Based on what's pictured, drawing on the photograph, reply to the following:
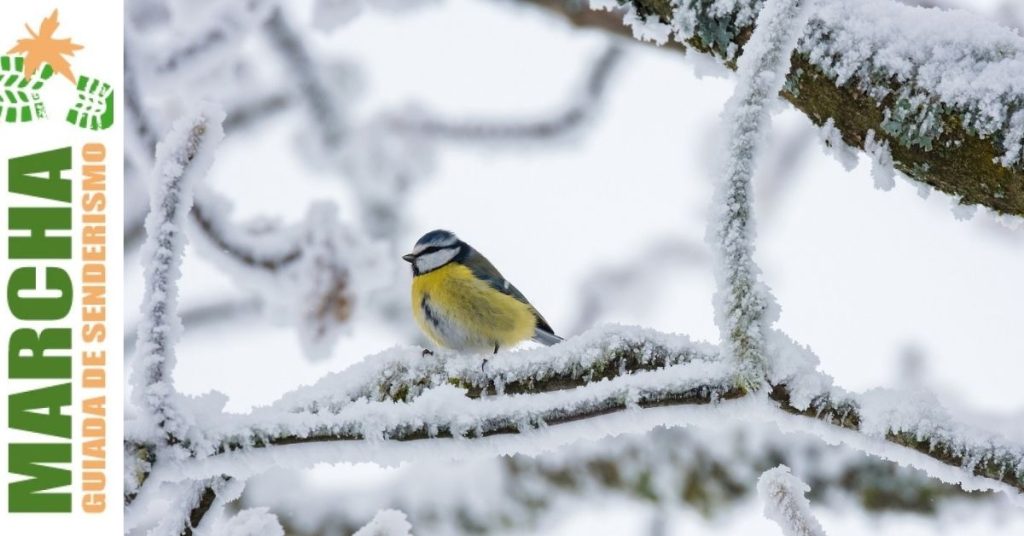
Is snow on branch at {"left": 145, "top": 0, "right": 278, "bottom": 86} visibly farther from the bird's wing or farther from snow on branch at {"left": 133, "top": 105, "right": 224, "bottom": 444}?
snow on branch at {"left": 133, "top": 105, "right": 224, "bottom": 444}

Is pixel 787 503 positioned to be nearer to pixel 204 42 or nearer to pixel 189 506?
pixel 189 506

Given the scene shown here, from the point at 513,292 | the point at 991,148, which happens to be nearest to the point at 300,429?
the point at 991,148

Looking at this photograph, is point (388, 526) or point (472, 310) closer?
point (388, 526)

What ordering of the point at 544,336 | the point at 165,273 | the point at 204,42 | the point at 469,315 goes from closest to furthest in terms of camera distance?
the point at 165,273
the point at 204,42
the point at 469,315
the point at 544,336

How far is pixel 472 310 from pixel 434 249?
0.42 m

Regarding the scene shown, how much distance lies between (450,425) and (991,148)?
0.88 metres

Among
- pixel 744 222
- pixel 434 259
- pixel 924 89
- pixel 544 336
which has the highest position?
pixel 924 89

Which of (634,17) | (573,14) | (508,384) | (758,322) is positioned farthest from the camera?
(573,14)

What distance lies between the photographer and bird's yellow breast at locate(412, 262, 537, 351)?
10.4 feet

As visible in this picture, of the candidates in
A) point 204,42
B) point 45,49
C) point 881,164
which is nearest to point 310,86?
point 204,42

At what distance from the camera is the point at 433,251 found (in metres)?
3.51

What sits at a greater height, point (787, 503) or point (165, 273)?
point (165, 273)

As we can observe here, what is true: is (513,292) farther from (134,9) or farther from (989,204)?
(989,204)

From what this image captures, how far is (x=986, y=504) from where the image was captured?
239 cm
